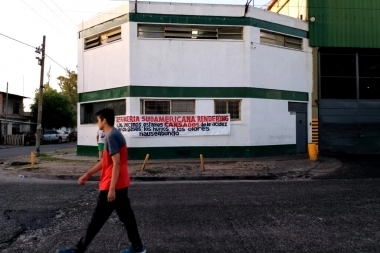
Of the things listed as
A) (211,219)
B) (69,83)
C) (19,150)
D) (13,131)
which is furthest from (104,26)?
(69,83)

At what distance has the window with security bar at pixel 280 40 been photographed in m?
18.9

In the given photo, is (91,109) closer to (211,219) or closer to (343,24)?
(343,24)

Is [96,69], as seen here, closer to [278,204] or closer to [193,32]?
[193,32]

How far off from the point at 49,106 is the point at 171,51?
115ft

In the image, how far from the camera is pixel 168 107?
1811 centimetres

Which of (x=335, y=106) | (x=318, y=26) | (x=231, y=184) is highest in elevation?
(x=318, y=26)

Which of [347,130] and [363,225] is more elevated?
[347,130]

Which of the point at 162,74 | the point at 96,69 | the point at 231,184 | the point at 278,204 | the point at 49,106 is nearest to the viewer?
the point at 278,204

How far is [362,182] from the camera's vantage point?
11531mm

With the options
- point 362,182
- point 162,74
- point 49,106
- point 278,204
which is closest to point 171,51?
point 162,74

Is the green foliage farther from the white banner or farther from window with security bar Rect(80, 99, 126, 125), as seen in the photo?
the white banner

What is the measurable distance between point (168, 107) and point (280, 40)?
6.82 m

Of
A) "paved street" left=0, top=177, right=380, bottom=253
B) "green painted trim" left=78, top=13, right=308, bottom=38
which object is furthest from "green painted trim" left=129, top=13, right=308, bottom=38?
"paved street" left=0, top=177, right=380, bottom=253

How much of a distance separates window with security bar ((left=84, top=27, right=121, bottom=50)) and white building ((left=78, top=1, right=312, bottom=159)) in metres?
0.08
